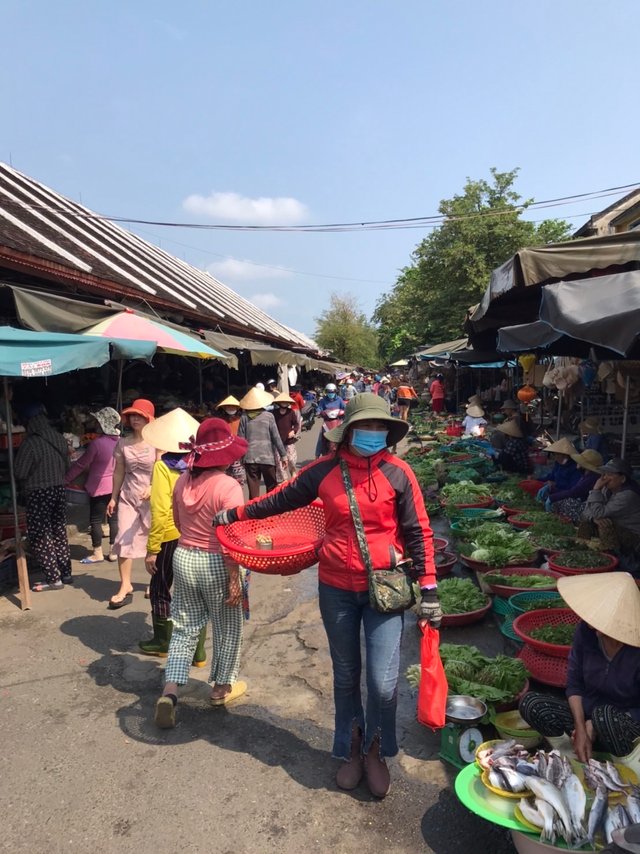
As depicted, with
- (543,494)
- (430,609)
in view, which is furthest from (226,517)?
(543,494)

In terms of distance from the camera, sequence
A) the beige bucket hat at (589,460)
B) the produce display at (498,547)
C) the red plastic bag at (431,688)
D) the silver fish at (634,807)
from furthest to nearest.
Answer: the beige bucket hat at (589,460) < the produce display at (498,547) < the red plastic bag at (431,688) < the silver fish at (634,807)

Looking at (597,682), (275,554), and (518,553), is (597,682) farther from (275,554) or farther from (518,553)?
(518,553)

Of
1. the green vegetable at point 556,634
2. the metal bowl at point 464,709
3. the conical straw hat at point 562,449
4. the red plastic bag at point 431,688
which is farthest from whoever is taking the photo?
the conical straw hat at point 562,449

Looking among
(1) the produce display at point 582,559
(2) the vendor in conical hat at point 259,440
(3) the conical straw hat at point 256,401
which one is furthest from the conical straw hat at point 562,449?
(3) the conical straw hat at point 256,401

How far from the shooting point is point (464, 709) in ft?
10.6

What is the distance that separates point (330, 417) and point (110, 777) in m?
6.03

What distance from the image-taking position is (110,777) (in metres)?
3.14

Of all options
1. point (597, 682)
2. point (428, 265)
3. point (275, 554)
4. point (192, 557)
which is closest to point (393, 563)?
point (275, 554)

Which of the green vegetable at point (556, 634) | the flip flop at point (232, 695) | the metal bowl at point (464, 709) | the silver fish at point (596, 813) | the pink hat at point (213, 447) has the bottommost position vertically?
the flip flop at point (232, 695)

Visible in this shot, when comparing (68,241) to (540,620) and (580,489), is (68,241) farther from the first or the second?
(540,620)

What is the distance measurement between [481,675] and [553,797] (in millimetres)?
1210

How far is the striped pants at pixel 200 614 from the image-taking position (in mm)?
3607

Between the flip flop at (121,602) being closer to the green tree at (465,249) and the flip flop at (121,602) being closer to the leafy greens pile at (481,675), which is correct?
the leafy greens pile at (481,675)

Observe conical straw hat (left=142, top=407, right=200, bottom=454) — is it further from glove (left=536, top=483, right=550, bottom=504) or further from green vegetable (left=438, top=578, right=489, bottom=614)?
glove (left=536, top=483, right=550, bottom=504)
